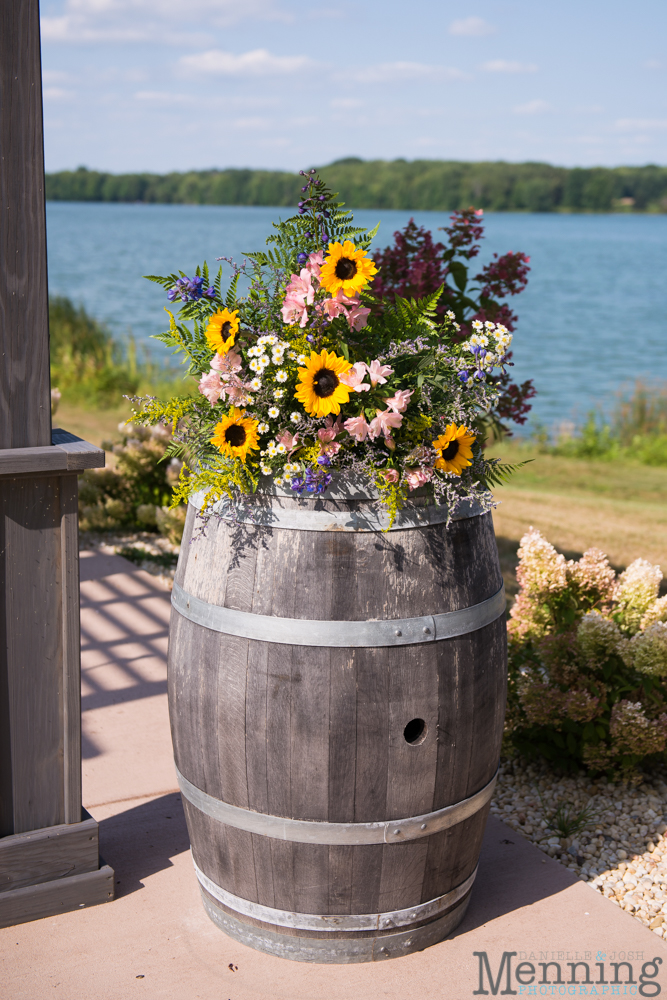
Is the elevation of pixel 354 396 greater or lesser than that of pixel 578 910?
greater

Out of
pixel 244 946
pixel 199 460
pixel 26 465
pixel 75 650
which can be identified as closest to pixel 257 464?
pixel 199 460

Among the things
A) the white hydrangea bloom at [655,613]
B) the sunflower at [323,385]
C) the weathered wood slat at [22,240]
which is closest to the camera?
the sunflower at [323,385]

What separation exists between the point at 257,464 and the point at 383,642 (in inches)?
21.7

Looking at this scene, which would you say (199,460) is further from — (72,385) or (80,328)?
(80,328)

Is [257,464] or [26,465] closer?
[257,464]

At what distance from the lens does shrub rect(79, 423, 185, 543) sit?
255 inches

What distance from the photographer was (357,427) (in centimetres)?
213

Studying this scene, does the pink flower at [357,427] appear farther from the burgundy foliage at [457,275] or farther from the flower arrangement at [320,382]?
the burgundy foliage at [457,275]

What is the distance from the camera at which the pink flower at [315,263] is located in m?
2.19

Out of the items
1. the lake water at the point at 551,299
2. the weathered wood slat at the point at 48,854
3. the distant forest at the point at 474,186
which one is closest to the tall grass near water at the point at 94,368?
the lake water at the point at 551,299

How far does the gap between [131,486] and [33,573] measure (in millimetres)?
4291

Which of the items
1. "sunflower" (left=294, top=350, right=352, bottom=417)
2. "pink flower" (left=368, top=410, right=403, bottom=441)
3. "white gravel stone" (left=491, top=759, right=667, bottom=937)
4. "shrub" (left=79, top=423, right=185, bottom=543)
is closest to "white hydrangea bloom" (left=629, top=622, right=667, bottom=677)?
"white gravel stone" (left=491, top=759, right=667, bottom=937)

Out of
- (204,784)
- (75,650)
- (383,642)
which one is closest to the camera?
(383,642)

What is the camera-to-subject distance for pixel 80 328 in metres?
17.0
